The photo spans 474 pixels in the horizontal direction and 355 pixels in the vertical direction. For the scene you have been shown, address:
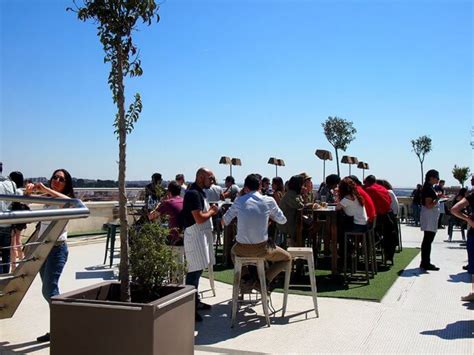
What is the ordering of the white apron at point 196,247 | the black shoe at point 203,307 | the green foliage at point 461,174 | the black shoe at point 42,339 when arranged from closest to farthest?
the black shoe at point 42,339 → the white apron at point 196,247 → the black shoe at point 203,307 → the green foliage at point 461,174

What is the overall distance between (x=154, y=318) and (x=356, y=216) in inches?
218

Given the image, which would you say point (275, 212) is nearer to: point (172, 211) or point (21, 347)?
point (172, 211)

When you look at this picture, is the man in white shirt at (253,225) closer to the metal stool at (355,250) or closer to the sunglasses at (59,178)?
the sunglasses at (59,178)

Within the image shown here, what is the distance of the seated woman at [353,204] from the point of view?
834 cm

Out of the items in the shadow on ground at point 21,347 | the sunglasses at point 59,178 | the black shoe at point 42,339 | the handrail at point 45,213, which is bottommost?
the shadow on ground at point 21,347

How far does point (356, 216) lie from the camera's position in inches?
329

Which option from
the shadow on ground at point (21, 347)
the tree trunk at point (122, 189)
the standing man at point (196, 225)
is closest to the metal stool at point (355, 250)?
the standing man at point (196, 225)

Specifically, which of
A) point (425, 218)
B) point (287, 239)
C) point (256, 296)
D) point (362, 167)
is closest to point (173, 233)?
point (256, 296)

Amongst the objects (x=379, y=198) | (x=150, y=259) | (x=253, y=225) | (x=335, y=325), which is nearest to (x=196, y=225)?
(x=253, y=225)

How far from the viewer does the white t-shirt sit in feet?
27.4

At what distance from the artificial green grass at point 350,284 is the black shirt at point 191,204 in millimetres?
2179

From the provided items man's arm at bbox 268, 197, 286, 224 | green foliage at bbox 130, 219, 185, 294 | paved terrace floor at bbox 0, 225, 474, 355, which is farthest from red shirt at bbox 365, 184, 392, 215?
green foliage at bbox 130, 219, 185, 294

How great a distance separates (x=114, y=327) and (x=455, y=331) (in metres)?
3.85

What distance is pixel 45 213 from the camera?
3324 mm
